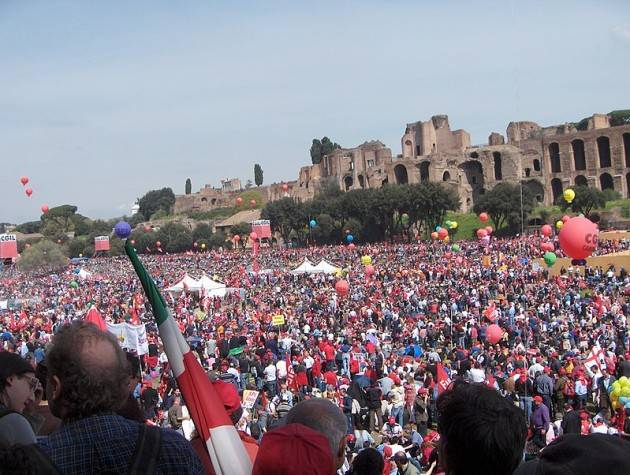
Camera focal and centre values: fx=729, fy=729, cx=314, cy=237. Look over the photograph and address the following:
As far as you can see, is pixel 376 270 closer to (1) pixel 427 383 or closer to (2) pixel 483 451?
(1) pixel 427 383

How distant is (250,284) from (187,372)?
3041 centimetres

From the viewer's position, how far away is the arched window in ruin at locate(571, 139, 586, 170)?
231ft

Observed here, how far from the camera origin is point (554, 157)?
71750mm

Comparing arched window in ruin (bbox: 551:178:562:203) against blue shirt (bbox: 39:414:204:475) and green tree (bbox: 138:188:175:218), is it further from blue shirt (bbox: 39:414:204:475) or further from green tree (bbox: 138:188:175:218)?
blue shirt (bbox: 39:414:204:475)

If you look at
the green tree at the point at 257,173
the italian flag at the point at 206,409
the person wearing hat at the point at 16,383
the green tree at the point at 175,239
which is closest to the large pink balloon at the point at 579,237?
the italian flag at the point at 206,409

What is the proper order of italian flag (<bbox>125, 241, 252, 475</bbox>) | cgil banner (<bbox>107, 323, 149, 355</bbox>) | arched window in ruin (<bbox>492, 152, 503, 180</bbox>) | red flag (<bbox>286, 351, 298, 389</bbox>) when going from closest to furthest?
italian flag (<bbox>125, 241, 252, 475</bbox>), red flag (<bbox>286, 351, 298, 389</bbox>), cgil banner (<bbox>107, 323, 149, 355</bbox>), arched window in ruin (<bbox>492, 152, 503, 180</bbox>)

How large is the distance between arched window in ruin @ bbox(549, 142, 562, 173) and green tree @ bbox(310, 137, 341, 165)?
3290cm

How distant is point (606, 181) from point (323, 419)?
2820 inches

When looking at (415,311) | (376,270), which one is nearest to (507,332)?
(415,311)

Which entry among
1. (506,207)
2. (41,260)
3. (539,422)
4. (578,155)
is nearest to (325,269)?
(539,422)

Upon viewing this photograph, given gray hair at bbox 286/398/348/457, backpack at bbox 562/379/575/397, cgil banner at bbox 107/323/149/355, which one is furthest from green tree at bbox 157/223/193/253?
gray hair at bbox 286/398/348/457

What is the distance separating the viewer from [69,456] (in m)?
1.97

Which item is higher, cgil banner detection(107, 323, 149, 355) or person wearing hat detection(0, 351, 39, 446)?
person wearing hat detection(0, 351, 39, 446)

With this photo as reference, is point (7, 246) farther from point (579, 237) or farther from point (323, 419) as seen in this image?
point (323, 419)
